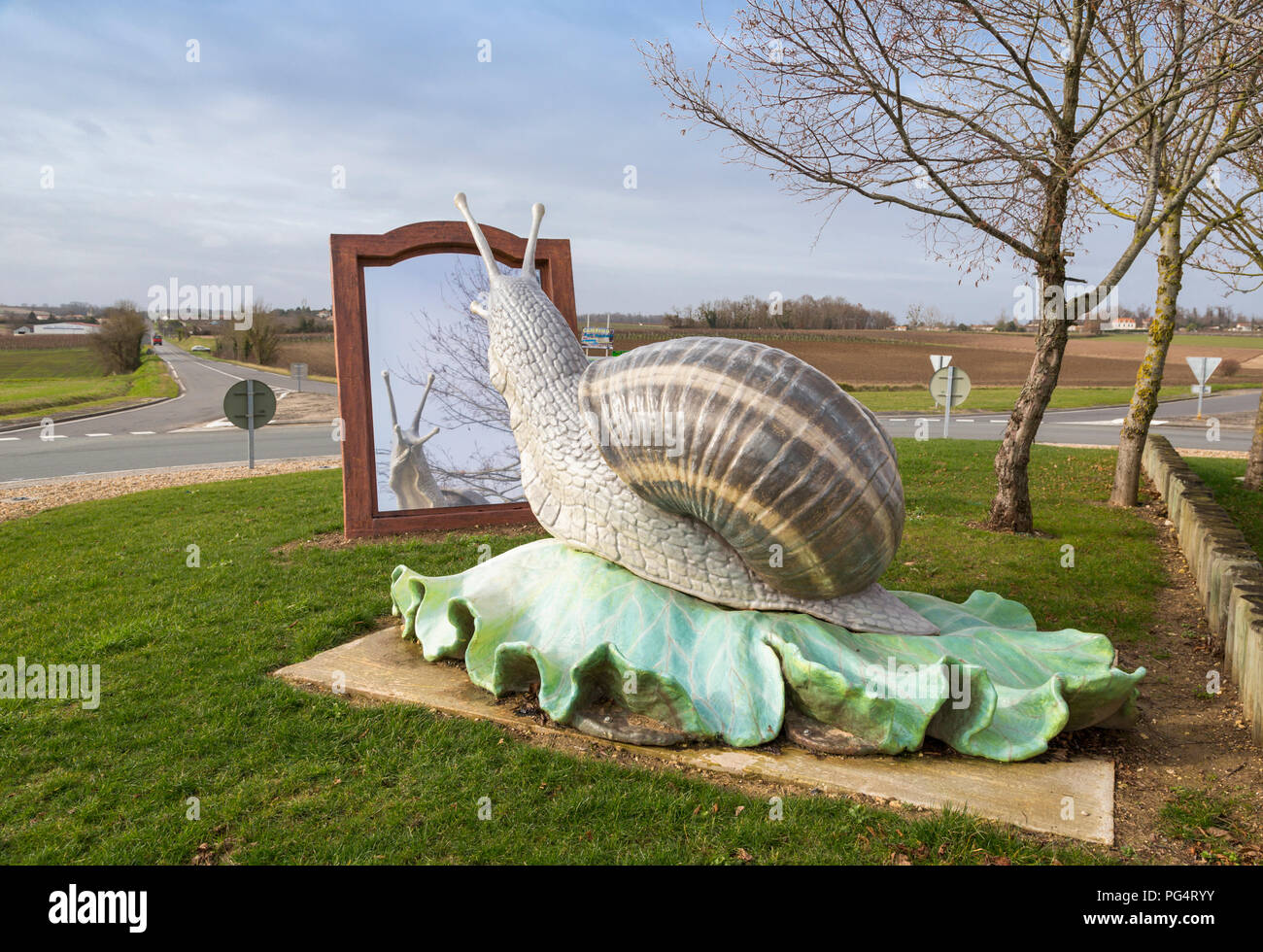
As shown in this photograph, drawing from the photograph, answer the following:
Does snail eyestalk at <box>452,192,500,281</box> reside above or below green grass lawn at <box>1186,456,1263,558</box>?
above

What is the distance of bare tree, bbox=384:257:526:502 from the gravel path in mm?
6454

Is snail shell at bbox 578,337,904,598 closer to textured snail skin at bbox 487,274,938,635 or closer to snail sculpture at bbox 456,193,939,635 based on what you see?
snail sculpture at bbox 456,193,939,635

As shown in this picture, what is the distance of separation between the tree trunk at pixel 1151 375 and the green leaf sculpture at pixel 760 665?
21.7ft

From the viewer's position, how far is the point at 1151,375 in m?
10.7

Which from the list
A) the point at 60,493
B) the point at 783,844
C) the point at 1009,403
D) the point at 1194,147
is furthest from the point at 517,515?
the point at 1009,403

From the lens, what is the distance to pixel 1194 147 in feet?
33.6

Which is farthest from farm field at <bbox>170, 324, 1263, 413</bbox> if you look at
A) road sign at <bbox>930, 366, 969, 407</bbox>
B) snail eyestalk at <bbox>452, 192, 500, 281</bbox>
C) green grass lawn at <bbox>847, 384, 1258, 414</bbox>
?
snail eyestalk at <bbox>452, 192, 500, 281</bbox>

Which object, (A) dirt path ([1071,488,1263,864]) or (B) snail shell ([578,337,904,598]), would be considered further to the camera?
(B) snail shell ([578,337,904,598])

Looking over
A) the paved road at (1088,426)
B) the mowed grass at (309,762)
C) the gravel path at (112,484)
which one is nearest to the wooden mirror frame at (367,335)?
the mowed grass at (309,762)

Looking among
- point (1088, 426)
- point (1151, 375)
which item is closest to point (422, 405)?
point (1151, 375)

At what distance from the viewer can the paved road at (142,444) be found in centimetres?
1730

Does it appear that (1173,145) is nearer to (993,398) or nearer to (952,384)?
(952,384)

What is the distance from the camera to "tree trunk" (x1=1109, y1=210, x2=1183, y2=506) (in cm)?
1053

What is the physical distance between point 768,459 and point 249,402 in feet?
37.7
